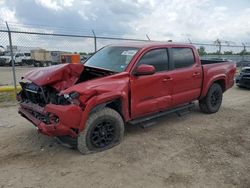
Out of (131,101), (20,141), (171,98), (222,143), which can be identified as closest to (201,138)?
(222,143)

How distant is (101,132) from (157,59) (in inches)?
75.9

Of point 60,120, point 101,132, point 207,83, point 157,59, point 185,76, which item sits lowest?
point 101,132

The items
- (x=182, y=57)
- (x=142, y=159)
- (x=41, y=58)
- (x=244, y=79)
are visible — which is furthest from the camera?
(x=41, y=58)

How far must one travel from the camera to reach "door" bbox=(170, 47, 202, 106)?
5.77 metres

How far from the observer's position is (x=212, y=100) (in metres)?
7.15

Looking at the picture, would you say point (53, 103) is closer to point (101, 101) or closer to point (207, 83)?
point (101, 101)

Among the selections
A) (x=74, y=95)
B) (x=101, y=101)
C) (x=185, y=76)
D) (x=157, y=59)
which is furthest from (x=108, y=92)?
(x=185, y=76)

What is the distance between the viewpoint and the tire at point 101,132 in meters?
4.37

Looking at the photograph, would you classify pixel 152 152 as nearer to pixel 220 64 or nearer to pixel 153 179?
pixel 153 179

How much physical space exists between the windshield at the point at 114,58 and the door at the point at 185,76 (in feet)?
3.49

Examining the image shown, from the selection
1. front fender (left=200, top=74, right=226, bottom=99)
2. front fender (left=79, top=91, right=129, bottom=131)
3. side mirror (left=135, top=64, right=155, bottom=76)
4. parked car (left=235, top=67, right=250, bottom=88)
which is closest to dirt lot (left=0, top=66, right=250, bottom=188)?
front fender (left=79, top=91, right=129, bottom=131)

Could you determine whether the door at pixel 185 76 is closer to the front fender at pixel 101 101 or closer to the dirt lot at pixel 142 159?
the dirt lot at pixel 142 159

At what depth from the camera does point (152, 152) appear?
15.1 ft

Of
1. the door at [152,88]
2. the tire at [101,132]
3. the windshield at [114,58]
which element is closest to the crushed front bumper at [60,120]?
the tire at [101,132]
